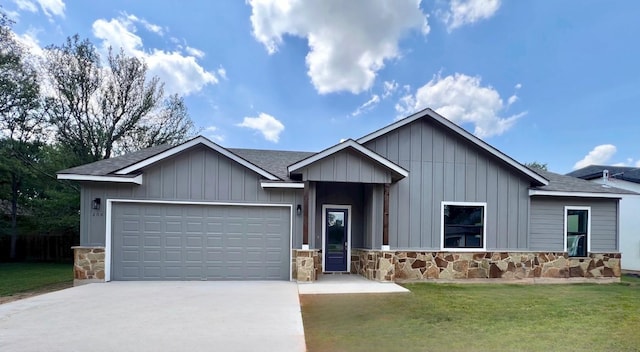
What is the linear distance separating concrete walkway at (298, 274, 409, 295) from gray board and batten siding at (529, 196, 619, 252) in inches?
205

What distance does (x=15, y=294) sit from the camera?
875cm

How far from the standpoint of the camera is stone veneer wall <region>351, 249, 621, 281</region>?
9695 millimetres

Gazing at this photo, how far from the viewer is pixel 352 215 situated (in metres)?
10.9

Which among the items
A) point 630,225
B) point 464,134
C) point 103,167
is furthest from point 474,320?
point 630,225

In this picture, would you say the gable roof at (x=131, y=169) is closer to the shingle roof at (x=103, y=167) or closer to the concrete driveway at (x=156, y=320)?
the shingle roof at (x=103, y=167)

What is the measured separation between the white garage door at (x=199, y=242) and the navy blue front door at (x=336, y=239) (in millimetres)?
1663

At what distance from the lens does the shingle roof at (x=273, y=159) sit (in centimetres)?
1038

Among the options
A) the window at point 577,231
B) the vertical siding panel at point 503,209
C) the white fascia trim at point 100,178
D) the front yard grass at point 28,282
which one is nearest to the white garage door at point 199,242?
the white fascia trim at point 100,178

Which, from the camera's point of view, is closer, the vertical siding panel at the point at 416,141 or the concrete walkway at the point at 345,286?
the concrete walkway at the point at 345,286

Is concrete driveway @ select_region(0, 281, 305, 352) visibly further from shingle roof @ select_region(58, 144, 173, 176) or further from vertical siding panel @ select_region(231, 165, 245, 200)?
shingle roof @ select_region(58, 144, 173, 176)

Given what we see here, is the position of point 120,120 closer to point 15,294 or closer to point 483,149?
point 15,294

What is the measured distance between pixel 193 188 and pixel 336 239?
457 centimetres

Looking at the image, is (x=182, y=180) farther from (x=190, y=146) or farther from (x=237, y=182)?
(x=237, y=182)

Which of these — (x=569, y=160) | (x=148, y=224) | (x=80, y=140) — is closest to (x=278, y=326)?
(x=148, y=224)
